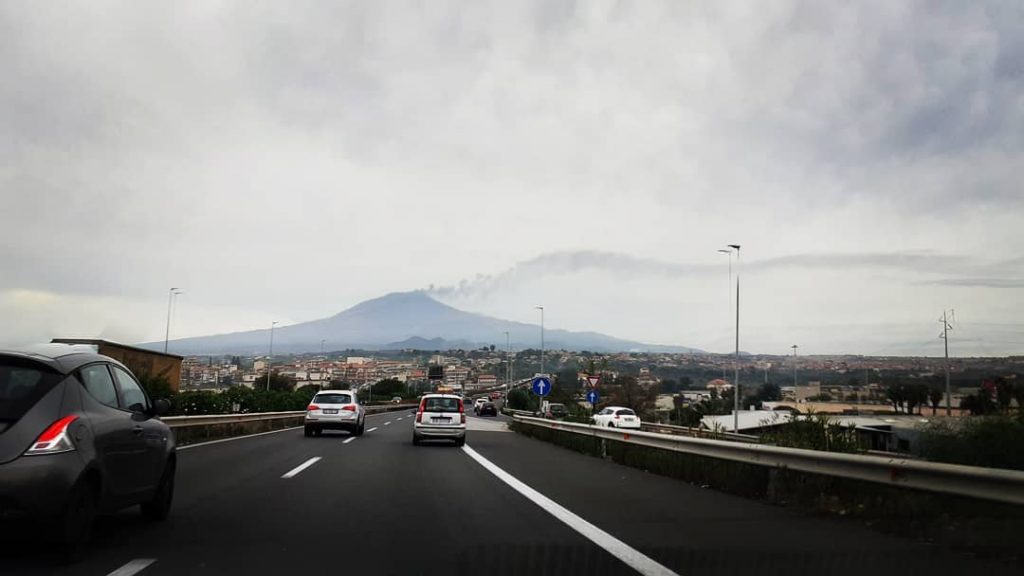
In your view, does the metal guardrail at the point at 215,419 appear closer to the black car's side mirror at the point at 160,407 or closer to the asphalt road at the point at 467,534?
the asphalt road at the point at 467,534

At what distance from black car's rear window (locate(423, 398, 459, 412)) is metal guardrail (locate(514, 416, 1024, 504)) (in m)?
9.87

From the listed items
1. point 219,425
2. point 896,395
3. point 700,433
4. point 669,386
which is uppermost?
point 896,395

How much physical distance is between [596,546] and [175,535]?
4.08 meters

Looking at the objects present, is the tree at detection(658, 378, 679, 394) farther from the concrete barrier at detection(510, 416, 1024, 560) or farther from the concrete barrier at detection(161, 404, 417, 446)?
the concrete barrier at detection(510, 416, 1024, 560)

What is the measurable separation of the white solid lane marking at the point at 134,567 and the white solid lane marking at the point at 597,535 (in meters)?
3.88

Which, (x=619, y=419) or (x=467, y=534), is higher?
(x=467, y=534)

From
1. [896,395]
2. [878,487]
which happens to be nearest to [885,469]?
[878,487]

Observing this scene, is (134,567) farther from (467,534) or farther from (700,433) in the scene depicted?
(700,433)

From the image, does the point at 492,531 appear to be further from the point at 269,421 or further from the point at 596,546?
the point at 269,421

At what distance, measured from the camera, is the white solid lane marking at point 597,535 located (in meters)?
6.21

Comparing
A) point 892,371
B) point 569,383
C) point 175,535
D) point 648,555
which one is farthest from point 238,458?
point 569,383

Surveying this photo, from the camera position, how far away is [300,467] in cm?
1445

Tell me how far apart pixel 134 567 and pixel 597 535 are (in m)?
4.21

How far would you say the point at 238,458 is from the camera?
1622cm
